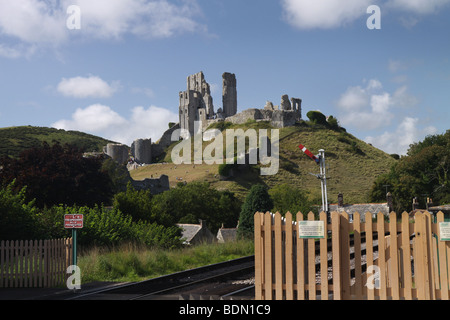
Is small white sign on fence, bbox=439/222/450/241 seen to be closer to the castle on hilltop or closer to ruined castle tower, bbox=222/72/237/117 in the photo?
the castle on hilltop

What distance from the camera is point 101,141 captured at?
17900 cm

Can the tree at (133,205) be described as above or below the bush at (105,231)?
above

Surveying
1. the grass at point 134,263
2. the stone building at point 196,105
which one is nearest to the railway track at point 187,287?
the grass at point 134,263

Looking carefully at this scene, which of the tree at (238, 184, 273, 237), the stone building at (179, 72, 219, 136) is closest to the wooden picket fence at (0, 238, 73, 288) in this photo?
the tree at (238, 184, 273, 237)

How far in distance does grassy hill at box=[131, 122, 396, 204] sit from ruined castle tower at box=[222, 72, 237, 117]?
657 inches

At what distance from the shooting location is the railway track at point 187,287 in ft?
35.2

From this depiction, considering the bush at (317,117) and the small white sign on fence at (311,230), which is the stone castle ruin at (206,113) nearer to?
the bush at (317,117)

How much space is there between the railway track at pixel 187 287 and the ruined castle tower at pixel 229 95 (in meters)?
131

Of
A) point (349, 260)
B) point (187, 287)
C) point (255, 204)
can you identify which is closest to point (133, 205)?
point (255, 204)

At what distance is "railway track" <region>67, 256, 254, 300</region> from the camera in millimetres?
10727

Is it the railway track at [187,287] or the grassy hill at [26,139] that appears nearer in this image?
the railway track at [187,287]

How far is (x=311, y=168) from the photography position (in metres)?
98.9
